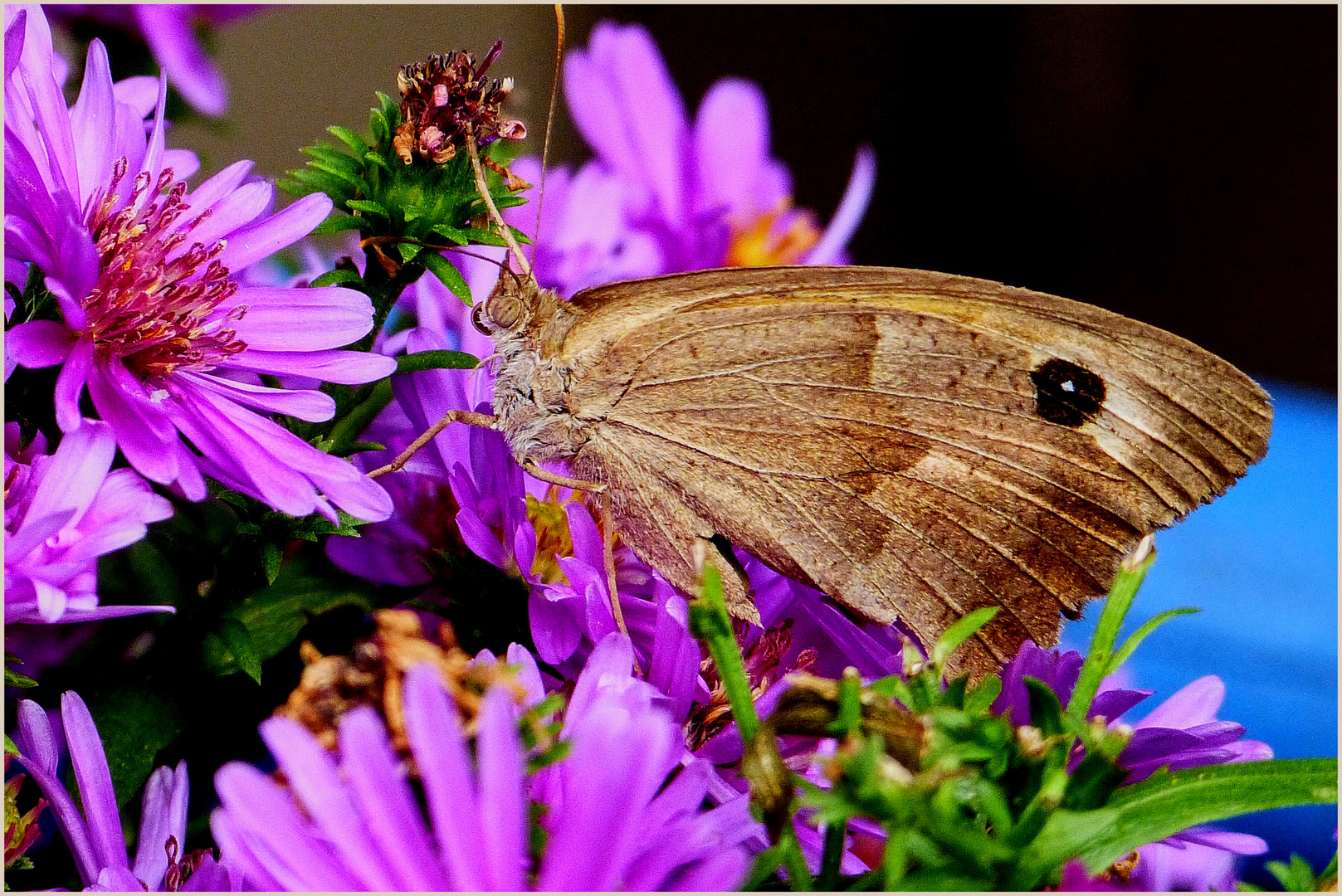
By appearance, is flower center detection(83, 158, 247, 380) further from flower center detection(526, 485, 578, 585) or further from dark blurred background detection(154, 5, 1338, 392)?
dark blurred background detection(154, 5, 1338, 392)

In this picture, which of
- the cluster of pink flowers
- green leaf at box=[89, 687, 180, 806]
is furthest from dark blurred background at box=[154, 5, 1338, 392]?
green leaf at box=[89, 687, 180, 806]

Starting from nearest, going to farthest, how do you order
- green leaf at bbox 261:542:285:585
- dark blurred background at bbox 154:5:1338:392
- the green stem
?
the green stem
green leaf at bbox 261:542:285:585
dark blurred background at bbox 154:5:1338:392

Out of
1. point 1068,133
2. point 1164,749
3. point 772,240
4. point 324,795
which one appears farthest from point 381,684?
point 1068,133

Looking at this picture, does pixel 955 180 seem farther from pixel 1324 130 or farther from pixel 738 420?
pixel 738 420

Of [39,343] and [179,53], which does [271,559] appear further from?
[179,53]

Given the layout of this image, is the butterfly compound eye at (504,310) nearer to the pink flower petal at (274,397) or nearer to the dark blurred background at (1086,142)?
the pink flower petal at (274,397)

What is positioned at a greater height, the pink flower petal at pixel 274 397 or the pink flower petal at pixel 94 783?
the pink flower petal at pixel 274 397

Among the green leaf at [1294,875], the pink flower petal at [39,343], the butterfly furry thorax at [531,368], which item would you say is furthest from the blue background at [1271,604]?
the pink flower petal at [39,343]
